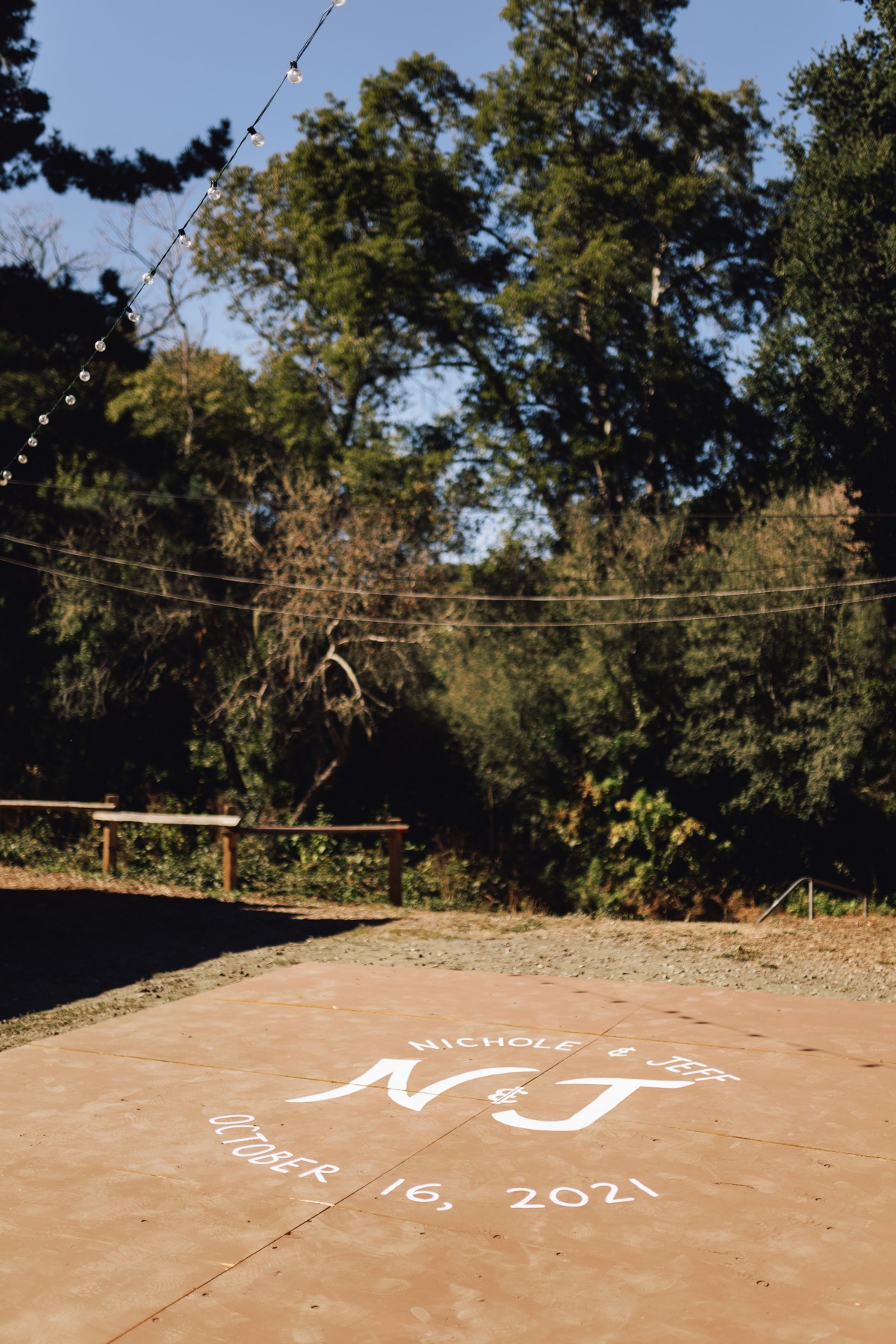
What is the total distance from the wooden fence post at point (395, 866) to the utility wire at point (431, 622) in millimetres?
6837

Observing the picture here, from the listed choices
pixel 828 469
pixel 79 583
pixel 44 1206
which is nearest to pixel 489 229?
pixel 828 469

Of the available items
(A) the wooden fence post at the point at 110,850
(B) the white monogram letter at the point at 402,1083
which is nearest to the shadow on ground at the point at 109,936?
(A) the wooden fence post at the point at 110,850

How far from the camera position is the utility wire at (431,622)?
64.4ft

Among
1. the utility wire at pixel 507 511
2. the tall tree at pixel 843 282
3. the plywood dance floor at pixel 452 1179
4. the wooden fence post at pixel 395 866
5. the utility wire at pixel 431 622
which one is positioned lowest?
the plywood dance floor at pixel 452 1179

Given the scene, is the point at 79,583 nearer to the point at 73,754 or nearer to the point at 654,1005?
the point at 73,754

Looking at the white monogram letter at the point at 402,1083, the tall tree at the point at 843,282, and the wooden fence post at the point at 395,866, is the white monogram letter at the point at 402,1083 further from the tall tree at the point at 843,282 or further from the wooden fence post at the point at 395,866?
the tall tree at the point at 843,282

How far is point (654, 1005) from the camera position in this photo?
320 inches

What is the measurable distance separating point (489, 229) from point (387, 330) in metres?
3.10

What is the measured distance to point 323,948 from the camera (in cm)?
1059

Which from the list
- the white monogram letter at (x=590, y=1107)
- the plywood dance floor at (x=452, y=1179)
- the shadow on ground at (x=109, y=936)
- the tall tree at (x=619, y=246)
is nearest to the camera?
the plywood dance floor at (x=452, y=1179)

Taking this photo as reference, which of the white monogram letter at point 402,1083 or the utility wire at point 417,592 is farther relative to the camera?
the utility wire at point 417,592

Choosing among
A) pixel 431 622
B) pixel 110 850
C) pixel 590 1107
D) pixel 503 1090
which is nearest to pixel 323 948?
pixel 503 1090

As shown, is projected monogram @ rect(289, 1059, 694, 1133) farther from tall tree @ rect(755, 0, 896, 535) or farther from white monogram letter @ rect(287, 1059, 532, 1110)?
tall tree @ rect(755, 0, 896, 535)

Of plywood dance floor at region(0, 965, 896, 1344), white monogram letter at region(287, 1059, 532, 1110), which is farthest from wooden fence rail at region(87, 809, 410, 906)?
white monogram letter at region(287, 1059, 532, 1110)
